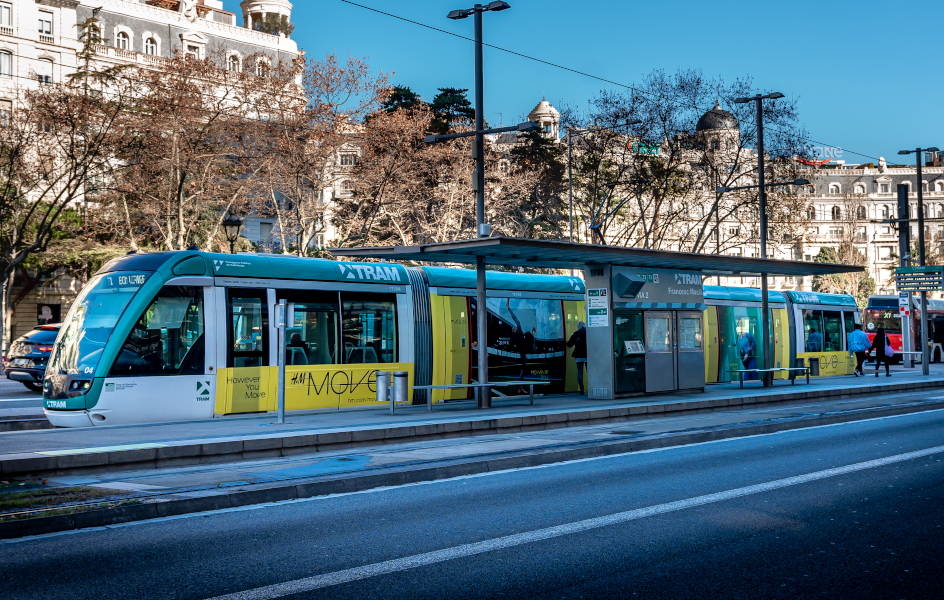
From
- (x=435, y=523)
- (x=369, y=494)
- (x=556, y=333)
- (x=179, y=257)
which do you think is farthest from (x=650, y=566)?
(x=556, y=333)

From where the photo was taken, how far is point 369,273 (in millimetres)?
18109

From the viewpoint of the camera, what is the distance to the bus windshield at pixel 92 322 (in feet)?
46.8

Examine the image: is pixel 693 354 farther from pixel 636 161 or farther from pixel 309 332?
pixel 636 161

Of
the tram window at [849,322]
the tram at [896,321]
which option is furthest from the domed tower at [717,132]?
the tram at [896,321]

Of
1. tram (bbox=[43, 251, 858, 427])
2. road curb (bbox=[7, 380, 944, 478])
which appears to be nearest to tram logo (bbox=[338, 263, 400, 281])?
tram (bbox=[43, 251, 858, 427])

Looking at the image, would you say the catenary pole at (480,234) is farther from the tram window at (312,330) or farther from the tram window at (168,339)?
the tram window at (168,339)

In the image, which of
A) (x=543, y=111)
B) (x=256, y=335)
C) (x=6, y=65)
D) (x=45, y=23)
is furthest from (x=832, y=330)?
(x=543, y=111)

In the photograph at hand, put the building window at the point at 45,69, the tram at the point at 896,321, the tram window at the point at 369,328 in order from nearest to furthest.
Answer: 1. the tram window at the point at 369,328
2. the tram at the point at 896,321
3. the building window at the point at 45,69

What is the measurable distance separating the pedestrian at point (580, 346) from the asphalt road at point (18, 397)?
11.6 m

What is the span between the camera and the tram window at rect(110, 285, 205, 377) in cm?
1448

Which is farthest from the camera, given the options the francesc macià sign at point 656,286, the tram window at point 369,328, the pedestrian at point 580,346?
the pedestrian at point 580,346

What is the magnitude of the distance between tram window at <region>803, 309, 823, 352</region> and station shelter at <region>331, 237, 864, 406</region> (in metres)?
7.59

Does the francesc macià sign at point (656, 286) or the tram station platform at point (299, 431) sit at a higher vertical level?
the francesc macià sign at point (656, 286)

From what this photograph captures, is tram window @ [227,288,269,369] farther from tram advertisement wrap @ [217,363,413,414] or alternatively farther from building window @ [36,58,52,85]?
building window @ [36,58,52,85]
